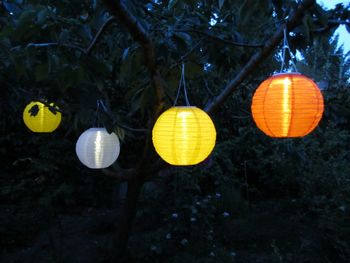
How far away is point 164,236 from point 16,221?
5.44 ft

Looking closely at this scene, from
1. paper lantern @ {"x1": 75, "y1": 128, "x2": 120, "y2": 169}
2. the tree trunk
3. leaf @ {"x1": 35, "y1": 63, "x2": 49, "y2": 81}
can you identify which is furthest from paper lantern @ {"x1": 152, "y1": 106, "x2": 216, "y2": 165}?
the tree trunk

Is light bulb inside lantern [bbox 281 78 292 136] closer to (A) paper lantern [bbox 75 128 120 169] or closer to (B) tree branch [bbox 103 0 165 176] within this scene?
(B) tree branch [bbox 103 0 165 176]

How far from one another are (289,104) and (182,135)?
1.42ft

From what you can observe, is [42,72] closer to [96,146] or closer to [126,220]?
[96,146]

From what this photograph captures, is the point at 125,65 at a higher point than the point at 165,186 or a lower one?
higher

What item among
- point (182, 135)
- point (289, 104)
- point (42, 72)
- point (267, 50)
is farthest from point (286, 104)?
point (42, 72)

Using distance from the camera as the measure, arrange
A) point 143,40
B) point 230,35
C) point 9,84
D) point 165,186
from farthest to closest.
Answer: point 165,186 → point 230,35 → point 9,84 → point 143,40

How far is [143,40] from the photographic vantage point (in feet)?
5.21

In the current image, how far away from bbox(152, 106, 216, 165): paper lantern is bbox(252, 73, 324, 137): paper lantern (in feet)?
0.82

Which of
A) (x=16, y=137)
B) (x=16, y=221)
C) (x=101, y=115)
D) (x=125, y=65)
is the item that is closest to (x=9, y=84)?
(x=101, y=115)

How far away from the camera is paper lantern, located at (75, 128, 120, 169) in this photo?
2086 mm

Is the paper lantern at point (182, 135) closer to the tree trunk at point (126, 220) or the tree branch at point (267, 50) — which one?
the tree branch at point (267, 50)

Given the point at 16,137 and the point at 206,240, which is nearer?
the point at 206,240

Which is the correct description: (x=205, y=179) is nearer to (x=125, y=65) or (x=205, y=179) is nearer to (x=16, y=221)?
(x=16, y=221)
